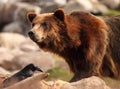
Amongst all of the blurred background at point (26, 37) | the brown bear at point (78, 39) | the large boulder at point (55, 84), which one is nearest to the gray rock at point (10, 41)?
the blurred background at point (26, 37)

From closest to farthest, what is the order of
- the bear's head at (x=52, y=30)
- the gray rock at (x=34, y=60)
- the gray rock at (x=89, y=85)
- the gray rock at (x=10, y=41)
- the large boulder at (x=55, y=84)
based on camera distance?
the large boulder at (x=55, y=84)
the gray rock at (x=89, y=85)
the bear's head at (x=52, y=30)
the gray rock at (x=34, y=60)
the gray rock at (x=10, y=41)

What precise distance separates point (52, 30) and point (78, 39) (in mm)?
472

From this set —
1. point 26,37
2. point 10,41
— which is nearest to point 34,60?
point 10,41

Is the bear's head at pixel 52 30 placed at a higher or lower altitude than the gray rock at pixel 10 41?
higher

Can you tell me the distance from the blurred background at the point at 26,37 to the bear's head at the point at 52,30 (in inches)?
73.6

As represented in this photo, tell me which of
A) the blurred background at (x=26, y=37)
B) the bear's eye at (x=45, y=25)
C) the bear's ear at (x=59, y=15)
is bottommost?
the blurred background at (x=26, y=37)

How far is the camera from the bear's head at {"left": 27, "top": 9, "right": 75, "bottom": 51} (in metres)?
8.69

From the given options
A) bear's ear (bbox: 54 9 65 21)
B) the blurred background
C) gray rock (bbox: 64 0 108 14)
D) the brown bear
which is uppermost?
bear's ear (bbox: 54 9 65 21)

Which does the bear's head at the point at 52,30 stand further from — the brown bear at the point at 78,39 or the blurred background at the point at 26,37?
the blurred background at the point at 26,37

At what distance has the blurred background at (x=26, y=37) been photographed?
14.6 m

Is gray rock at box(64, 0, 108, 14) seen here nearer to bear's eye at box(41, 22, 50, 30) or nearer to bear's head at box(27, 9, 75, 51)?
bear's head at box(27, 9, 75, 51)

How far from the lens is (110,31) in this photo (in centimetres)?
919

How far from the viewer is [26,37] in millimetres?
21469

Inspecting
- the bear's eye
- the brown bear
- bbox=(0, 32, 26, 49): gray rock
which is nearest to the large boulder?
the brown bear
